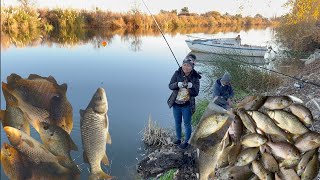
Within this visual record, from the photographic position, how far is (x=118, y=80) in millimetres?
14234

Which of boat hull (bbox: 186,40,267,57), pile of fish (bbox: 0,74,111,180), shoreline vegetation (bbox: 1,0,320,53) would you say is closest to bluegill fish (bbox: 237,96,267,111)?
pile of fish (bbox: 0,74,111,180)

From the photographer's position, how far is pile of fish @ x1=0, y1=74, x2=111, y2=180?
1269 millimetres

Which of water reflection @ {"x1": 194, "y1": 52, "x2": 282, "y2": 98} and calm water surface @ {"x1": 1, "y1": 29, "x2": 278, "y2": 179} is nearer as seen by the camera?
calm water surface @ {"x1": 1, "y1": 29, "x2": 278, "y2": 179}

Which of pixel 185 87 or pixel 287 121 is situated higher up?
pixel 287 121

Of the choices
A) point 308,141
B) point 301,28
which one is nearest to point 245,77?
point 301,28

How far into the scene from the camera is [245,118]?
1.81m

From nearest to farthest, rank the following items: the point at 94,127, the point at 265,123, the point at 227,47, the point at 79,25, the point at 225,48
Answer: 1. the point at 94,127
2. the point at 265,123
3. the point at 227,47
4. the point at 225,48
5. the point at 79,25

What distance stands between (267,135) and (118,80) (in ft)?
41.4

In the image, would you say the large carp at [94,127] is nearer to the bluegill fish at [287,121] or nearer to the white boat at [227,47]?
the bluegill fish at [287,121]

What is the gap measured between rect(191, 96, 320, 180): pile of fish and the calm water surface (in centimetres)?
319

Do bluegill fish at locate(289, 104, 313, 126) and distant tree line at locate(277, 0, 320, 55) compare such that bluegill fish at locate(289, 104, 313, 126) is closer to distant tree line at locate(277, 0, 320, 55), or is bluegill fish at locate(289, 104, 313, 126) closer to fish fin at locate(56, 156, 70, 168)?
fish fin at locate(56, 156, 70, 168)

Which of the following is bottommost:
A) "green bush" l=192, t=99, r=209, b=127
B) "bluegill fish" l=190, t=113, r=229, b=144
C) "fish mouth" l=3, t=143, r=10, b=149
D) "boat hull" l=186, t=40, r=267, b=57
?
"green bush" l=192, t=99, r=209, b=127

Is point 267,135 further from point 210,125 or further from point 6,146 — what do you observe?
point 6,146

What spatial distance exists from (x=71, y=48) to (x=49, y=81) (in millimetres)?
20562
